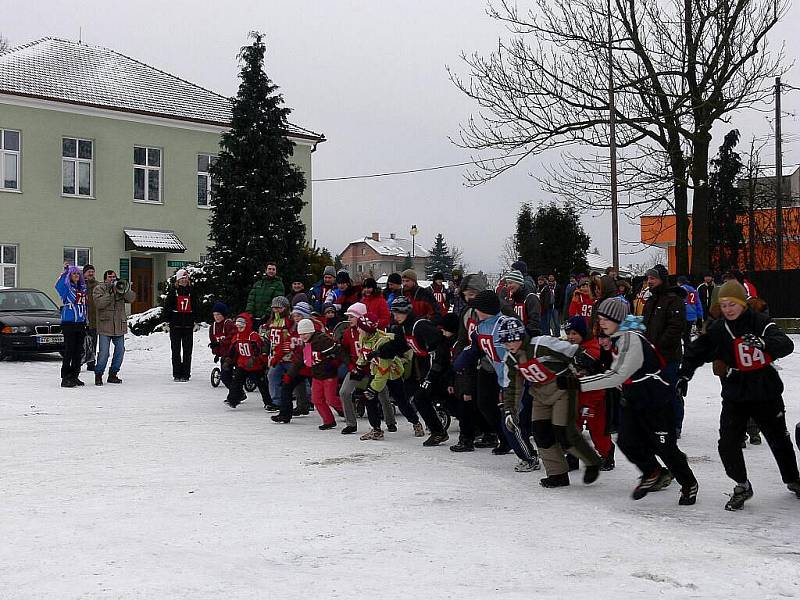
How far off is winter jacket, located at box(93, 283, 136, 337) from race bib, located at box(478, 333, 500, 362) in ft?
29.8

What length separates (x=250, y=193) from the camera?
23.7 m

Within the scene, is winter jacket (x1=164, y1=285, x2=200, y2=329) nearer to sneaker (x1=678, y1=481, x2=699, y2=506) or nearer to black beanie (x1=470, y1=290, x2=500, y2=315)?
black beanie (x1=470, y1=290, x2=500, y2=315)

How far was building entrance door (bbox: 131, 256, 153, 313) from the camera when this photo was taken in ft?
114

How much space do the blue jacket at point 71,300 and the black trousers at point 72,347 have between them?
10 cm

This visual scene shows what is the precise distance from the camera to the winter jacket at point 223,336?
13572 millimetres

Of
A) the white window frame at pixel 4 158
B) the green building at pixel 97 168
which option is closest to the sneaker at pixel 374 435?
the green building at pixel 97 168

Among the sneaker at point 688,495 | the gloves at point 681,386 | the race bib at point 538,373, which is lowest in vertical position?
the sneaker at point 688,495

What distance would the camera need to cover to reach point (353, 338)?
10.6 meters

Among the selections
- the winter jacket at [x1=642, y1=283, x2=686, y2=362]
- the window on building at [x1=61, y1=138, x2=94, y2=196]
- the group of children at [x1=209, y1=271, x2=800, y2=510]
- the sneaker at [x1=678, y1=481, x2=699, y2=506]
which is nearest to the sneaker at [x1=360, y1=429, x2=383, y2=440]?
the group of children at [x1=209, y1=271, x2=800, y2=510]

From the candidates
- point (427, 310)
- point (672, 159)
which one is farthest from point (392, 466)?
point (672, 159)

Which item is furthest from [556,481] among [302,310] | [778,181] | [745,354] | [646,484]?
[778,181]

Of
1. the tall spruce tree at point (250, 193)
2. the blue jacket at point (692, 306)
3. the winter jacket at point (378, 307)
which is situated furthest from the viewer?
the tall spruce tree at point (250, 193)

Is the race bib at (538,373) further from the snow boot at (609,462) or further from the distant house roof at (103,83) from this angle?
the distant house roof at (103,83)

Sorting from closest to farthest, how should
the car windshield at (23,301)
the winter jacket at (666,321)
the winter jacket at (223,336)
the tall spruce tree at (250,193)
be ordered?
the winter jacket at (666,321) < the winter jacket at (223,336) < the car windshield at (23,301) < the tall spruce tree at (250,193)
